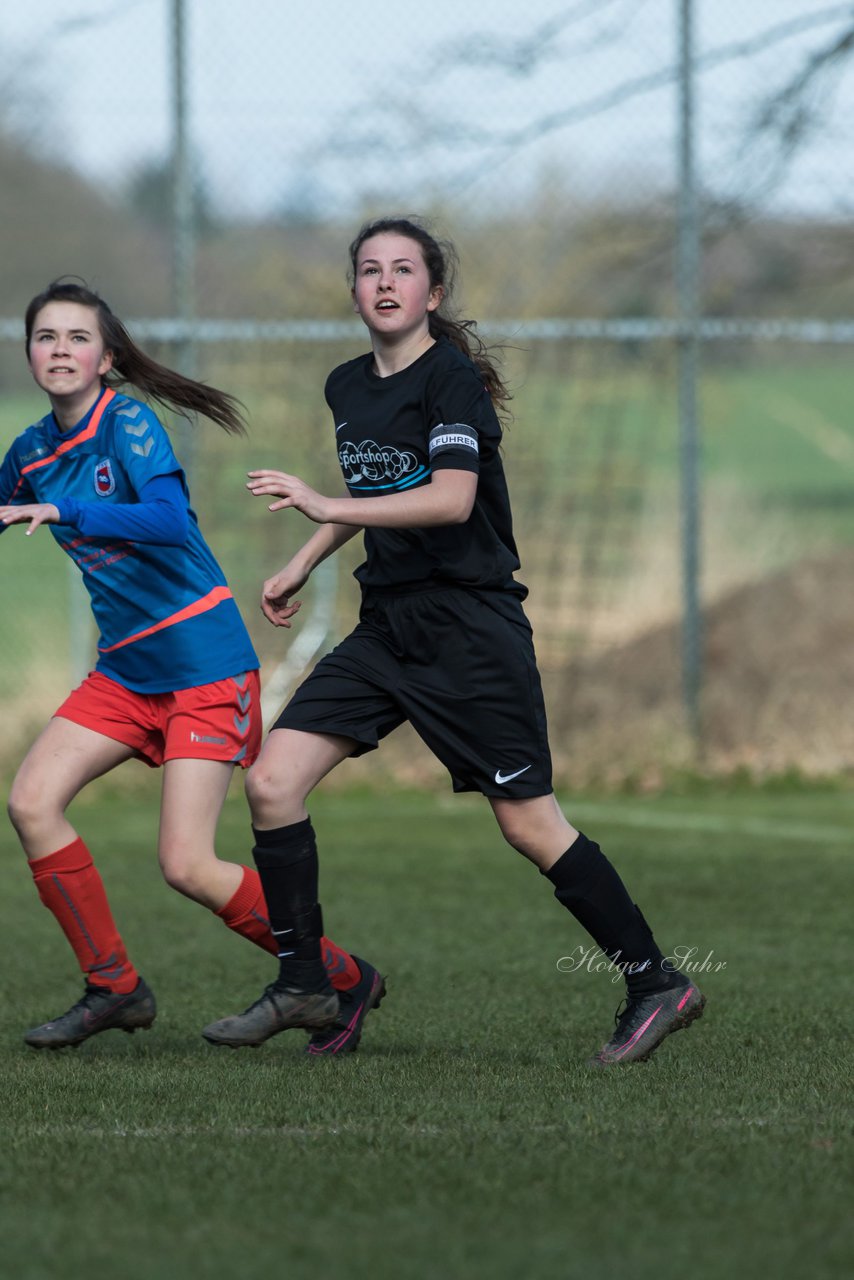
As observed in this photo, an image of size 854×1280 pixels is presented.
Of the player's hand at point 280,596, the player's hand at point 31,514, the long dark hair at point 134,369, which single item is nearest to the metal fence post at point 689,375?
the long dark hair at point 134,369

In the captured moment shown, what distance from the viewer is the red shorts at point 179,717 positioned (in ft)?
15.4

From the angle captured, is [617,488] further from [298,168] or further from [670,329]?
[298,168]

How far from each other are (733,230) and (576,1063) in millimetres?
7784

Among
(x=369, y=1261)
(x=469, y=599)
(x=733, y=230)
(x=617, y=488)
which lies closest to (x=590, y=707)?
(x=617, y=488)

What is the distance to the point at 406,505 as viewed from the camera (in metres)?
4.16

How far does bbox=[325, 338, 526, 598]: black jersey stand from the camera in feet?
14.3

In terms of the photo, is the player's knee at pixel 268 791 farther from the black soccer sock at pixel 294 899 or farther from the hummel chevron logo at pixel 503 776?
the hummel chevron logo at pixel 503 776

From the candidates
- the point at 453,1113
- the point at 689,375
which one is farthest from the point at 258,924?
the point at 689,375

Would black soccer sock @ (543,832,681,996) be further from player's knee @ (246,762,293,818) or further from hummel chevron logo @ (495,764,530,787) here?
player's knee @ (246,762,293,818)

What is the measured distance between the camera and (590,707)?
11.2m

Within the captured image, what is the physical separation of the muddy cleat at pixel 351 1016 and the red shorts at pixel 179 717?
0.63 meters

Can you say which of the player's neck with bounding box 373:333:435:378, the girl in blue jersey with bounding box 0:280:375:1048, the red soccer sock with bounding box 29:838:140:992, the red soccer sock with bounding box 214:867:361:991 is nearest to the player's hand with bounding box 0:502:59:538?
the girl in blue jersey with bounding box 0:280:375:1048

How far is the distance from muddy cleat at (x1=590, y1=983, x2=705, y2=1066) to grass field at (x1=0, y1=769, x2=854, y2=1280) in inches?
2.5

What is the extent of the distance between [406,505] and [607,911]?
1.10 m
